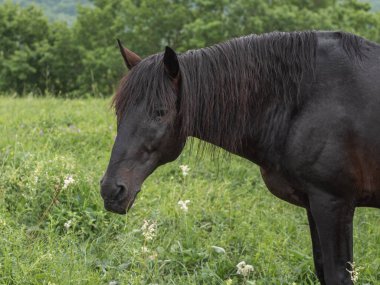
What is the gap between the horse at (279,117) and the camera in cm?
279

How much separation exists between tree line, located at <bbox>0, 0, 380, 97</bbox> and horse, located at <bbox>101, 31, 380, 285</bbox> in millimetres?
15943

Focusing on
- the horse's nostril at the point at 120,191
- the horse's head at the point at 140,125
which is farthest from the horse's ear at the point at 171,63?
the horse's nostril at the point at 120,191

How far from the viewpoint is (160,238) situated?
163 inches

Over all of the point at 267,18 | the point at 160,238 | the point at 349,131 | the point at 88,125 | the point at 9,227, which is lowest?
the point at 267,18

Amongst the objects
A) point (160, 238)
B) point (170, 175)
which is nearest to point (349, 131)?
point (160, 238)

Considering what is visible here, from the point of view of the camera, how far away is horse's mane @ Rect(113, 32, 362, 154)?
2.96m

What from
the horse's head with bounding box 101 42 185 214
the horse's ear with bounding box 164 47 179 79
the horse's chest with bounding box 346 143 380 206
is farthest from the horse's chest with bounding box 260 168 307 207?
the horse's ear with bounding box 164 47 179 79

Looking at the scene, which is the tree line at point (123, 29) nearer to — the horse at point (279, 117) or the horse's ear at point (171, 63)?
the horse at point (279, 117)

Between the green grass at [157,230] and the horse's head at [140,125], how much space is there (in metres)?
0.57

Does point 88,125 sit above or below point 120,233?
below

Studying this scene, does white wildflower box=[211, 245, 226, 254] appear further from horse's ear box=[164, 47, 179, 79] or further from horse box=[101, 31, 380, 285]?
horse's ear box=[164, 47, 179, 79]

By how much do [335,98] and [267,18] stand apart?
59.4 feet

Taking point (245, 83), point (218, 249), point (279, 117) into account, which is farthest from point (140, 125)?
point (218, 249)

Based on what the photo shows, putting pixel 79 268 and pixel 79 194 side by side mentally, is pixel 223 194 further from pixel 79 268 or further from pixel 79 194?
pixel 79 268
